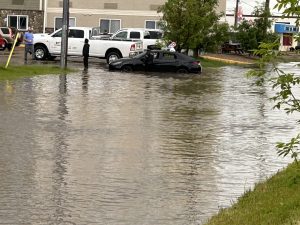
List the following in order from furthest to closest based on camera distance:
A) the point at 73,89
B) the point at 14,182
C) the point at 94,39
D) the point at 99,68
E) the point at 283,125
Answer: the point at 94,39 → the point at 99,68 → the point at 73,89 → the point at 283,125 → the point at 14,182

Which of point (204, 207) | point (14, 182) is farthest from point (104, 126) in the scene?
point (204, 207)

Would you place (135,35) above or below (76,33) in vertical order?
below

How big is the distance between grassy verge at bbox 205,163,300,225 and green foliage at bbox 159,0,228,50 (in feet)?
128

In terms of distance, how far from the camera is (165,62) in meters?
39.5

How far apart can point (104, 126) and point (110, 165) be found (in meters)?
4.92

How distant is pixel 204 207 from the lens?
10578 millimetres

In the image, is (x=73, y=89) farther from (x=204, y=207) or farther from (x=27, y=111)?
(x=204, y=207)

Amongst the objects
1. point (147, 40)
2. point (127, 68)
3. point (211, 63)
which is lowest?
point (211, 63)

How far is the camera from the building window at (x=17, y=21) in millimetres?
64875

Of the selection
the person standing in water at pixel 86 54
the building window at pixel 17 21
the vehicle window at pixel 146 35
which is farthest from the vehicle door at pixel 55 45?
the building window at pixel 17 21

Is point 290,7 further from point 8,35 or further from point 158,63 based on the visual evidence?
point 8,35

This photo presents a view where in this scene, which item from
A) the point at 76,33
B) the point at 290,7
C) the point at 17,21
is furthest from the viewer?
the point at 17,21

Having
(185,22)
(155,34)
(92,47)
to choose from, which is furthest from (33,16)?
(92,47)

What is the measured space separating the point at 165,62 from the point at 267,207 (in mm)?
30465
